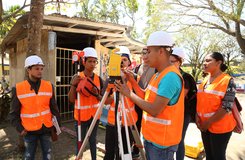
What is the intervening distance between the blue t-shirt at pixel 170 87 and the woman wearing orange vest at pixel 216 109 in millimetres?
1150

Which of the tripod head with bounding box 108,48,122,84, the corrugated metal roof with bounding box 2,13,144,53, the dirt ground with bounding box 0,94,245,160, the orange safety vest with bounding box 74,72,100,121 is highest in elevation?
the corrugated metal roof with bounding box 2,13,144,53

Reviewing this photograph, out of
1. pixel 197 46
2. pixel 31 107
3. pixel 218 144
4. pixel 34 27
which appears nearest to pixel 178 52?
pixel 218 144

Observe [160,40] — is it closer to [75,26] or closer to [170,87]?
[170,87]

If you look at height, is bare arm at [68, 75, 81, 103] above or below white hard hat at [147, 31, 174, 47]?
below

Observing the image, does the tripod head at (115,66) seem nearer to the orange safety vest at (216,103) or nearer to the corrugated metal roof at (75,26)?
the orange safety vest at (216,103)

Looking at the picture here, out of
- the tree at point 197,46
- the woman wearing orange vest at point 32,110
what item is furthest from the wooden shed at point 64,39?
the tree at point 197,46

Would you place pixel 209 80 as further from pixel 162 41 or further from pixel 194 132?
pixel 194 132

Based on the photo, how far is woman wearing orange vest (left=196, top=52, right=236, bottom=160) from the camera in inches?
109

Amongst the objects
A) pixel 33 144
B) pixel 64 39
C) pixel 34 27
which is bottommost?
pixel 33 144

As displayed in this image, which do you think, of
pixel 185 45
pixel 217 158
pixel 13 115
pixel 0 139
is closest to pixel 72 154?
pixel 13 115

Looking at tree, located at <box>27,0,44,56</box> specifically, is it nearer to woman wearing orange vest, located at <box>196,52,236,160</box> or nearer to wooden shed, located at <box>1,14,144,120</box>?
wooden shed, located at <box>1,14,144,120</box>

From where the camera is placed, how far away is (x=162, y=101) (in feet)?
6.03

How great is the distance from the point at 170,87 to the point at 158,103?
0.17 m

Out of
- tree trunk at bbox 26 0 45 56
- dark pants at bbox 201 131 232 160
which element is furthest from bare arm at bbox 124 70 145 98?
tree trunk at bbox 26 0 45 56
